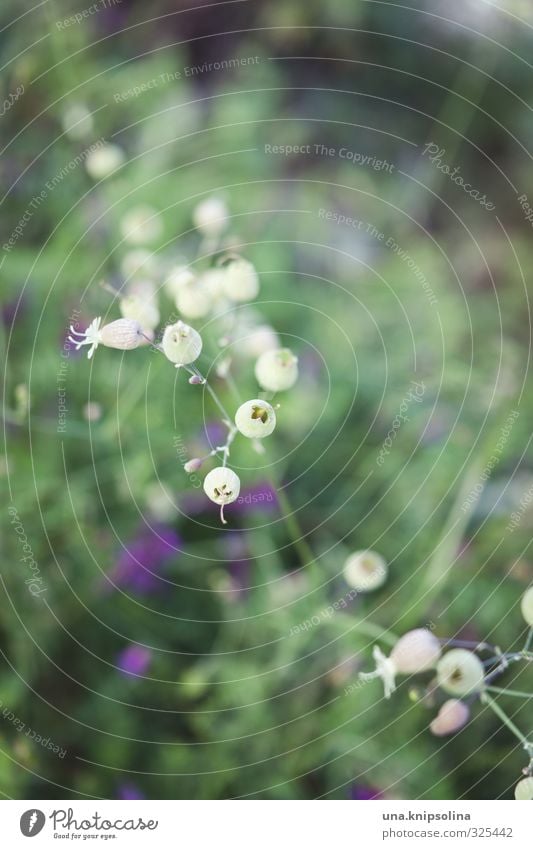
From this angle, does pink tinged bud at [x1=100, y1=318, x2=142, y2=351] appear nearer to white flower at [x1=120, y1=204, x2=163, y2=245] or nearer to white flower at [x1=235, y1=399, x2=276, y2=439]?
white flower at [x1=235, y1=399, x2=276, y2=439]

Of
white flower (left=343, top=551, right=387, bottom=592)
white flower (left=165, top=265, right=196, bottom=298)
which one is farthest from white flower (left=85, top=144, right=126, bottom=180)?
white flower (left=343, top=551, right=387, bottom=592)

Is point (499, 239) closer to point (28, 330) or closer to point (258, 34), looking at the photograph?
point (258, 34)

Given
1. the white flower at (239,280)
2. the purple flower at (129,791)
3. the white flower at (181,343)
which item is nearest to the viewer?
the white flower at (181,343)

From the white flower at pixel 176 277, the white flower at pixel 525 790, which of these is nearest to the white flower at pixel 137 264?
the white flower at pixel 176 277

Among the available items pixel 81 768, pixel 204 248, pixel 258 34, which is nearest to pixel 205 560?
pixel 81 768

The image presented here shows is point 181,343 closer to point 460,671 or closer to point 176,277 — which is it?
point 176,277
